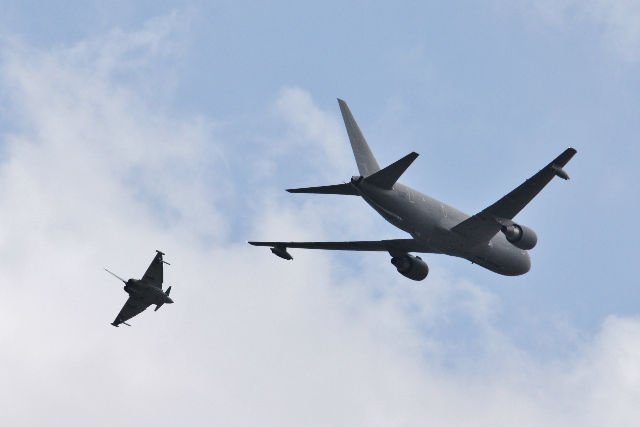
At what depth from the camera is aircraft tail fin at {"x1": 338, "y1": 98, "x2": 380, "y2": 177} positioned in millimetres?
54688

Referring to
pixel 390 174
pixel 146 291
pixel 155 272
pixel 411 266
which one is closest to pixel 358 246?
pixel 411 266

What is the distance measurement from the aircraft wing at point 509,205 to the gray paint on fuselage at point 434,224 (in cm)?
80

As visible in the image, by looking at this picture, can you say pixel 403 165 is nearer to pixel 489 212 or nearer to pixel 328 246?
pixel 489 212

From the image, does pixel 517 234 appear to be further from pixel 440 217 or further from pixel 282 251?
pixel 282 251

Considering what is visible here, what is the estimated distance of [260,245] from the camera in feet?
192

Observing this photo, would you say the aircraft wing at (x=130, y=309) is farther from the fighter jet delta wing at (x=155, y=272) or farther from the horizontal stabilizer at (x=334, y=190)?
the horizontal stabilizer at (x=334, y=190)

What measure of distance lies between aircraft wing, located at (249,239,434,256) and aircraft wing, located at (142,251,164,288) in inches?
249

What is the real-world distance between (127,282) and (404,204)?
62.7 feet

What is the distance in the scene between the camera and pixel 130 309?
63406 mm

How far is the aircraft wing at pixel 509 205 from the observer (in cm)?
4844

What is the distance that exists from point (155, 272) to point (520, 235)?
2223cm

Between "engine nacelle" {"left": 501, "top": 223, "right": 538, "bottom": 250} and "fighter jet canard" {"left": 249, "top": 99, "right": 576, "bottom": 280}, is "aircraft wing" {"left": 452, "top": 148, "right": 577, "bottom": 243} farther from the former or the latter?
"engine nacelle" {"left": 501, "top": 223, "right": 538, "bottom": 250}

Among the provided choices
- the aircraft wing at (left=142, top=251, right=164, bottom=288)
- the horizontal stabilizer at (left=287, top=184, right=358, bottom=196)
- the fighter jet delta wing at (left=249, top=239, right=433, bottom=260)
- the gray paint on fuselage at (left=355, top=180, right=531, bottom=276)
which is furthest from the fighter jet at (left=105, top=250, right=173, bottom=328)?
the gray paint on fuselage at (left=355, top=180, right=531, bottom=276)

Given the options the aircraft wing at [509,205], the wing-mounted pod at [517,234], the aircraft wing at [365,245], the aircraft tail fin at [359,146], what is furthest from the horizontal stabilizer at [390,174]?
the aircraft wing at [365,245]
